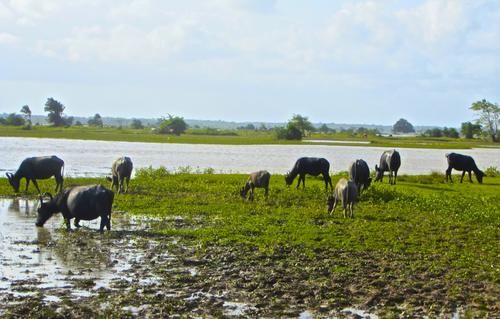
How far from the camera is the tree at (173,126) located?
109250 mm

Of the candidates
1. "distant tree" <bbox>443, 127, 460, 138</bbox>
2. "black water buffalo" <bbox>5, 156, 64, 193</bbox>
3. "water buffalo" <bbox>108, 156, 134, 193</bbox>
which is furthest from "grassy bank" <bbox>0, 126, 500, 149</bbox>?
"water buffalo" <bbox>108, 156, 134, 193</bbox>

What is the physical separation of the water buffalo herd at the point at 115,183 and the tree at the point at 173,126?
79377mm

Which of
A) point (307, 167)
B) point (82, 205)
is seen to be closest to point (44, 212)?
point (82, 205)

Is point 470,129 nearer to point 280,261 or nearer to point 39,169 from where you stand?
point 39,169

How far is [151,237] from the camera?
647 inches

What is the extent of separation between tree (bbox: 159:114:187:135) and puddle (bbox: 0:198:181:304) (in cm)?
9017

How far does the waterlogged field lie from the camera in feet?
35.2

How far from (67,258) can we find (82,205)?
368 cm

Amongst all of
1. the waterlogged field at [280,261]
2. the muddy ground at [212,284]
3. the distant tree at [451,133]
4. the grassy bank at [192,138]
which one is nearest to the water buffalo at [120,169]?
the waterlogged field at [280,261]

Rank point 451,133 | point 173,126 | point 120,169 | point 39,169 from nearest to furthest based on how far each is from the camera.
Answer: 1. point 120,169
2. point 39,169
3. point 173,126
4. point 451,133

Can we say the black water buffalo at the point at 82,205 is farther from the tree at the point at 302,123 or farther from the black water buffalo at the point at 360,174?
the tree at the point at 302,123

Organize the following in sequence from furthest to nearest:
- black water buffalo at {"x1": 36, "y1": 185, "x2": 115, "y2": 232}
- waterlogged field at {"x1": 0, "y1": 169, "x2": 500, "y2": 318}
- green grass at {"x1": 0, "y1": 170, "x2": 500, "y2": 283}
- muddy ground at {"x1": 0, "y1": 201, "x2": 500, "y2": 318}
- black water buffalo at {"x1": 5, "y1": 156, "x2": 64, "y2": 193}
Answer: black water buffalo at {"x1": 5, "y1": 156, "x2": 64, "y2": 193} < black water buffalo at {"x1": 36, "y1": 185, "x2": 115, "y2": 232} < green grass at {"x1": 0, "y1": 170, "x2": 500, "y2": 283} < waterlogged field at {"x1": 0, "y1": 169, "x2": 500, "y2": 318} < muddy ground at {"x1": 0, "y1": 201, "x2": 500, "y2": 318}

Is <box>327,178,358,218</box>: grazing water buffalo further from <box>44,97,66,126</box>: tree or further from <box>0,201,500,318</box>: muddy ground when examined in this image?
<box>44,97,66,126</box>: tree

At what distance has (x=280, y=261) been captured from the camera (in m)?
13.8
